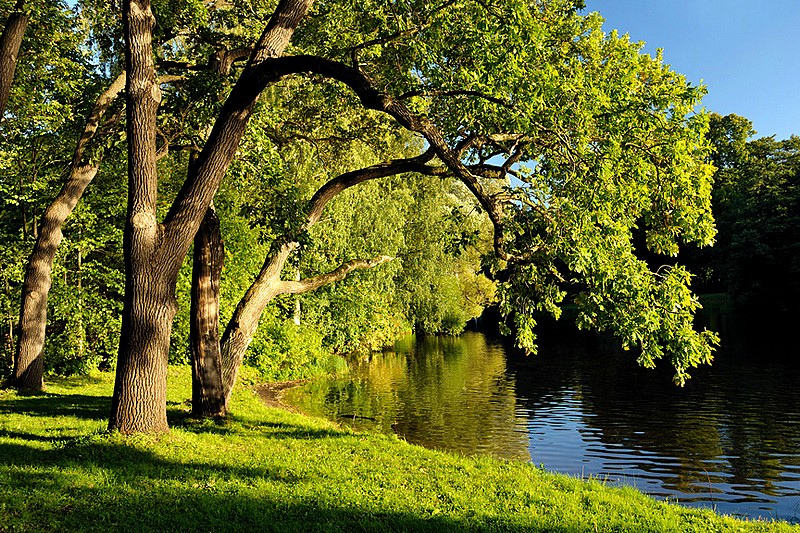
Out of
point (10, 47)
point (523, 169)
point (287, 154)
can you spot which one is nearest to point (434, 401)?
point (287, 154)

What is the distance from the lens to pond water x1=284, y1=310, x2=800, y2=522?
13.8 meters

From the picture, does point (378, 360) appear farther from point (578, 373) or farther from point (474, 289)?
point (474, 289)

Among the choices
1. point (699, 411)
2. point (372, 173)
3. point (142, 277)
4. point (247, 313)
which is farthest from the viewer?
point (699, 411)

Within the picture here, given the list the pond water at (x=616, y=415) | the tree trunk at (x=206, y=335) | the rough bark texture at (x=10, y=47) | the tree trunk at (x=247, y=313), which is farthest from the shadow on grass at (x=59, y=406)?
the pond water at (x=616, y=415)

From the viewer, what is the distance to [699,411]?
2038cm

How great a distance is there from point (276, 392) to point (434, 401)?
7.06 meters

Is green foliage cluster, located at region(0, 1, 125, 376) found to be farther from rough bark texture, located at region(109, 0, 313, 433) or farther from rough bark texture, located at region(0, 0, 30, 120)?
rough bark texture, located at region(109, 0, 313, 433)

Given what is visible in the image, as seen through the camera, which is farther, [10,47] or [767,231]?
[767,231]

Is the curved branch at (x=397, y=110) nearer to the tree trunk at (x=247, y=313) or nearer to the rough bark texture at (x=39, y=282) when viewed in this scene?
the tree trunk at (x=247, y=313)

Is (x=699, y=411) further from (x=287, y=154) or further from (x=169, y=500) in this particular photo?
(x=169, y=500)

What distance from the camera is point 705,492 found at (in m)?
12.7

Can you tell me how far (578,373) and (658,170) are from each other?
22.8 meters

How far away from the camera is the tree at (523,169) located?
855cm

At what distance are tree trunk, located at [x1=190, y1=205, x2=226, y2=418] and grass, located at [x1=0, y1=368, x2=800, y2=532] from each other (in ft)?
4.22
